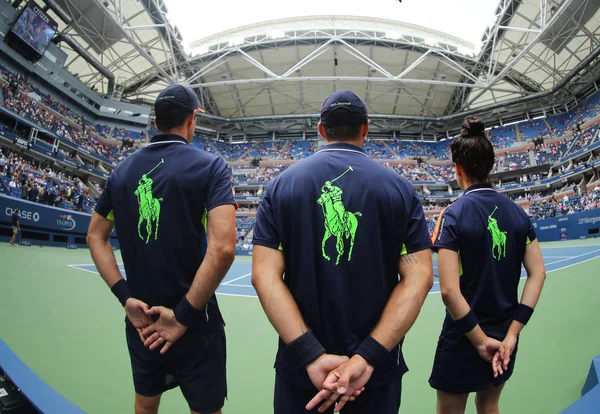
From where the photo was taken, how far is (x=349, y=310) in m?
1.32

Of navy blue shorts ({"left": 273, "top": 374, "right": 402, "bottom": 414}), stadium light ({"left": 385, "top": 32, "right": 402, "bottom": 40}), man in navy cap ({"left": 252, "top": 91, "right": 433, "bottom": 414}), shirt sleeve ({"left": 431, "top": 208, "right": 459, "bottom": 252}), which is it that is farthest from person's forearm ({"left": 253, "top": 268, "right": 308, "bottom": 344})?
stadium light ({"left": 385, "top": 32, "right": 402, "bottom": 40})

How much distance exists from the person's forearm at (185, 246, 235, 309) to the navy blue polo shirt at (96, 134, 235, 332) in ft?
0.41

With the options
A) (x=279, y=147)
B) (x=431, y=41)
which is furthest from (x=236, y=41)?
(x=431, y=41)

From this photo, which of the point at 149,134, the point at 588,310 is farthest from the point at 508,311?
the point at 149,134

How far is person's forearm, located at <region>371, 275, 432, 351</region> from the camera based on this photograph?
4.12 ft

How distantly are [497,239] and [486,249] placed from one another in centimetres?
11

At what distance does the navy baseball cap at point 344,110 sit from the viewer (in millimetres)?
1492

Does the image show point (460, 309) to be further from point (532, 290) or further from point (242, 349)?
point (242, 349)

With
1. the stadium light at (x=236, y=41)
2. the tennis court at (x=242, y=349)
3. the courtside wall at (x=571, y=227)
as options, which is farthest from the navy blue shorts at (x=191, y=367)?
the stadium light at (x=236, y=41)

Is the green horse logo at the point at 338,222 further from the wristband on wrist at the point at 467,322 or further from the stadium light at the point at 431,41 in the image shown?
the stadium light at the point at 431,41

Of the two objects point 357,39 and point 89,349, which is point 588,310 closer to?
point 89,349

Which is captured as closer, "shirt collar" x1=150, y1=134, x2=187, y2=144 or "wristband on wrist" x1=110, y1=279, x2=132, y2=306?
"wristband on wrist" x1=110, y1=279, x2=132, y2=306

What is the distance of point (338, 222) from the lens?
4.43 ft

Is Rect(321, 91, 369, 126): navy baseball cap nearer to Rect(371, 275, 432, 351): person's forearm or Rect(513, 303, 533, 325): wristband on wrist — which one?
Rect(371, 275, 432, 351): person's forearm
